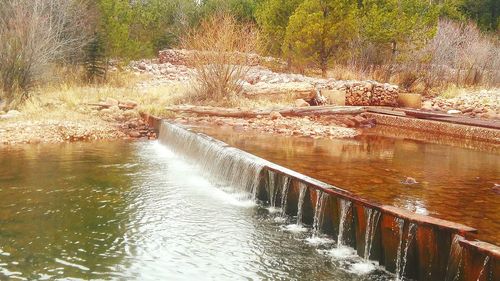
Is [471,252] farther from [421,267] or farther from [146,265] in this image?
[146,265]

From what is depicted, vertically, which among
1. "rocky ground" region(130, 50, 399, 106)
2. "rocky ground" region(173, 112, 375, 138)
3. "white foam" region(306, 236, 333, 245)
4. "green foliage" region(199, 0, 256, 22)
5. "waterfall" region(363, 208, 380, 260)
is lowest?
"white foam" region(306, 236, 333, 245)

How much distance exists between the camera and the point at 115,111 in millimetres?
15312

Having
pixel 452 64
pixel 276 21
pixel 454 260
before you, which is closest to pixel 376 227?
pixel 454 260

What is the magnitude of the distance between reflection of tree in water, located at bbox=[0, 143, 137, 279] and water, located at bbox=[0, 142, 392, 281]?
1 cm

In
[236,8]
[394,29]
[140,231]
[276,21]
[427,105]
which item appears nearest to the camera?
[140,231]

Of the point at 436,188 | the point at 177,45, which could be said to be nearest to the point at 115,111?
the point at 436,188

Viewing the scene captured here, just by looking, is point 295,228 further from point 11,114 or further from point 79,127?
point 11,114

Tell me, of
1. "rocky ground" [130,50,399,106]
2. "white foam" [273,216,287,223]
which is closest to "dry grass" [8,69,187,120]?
"rocky ground" [130,50,399,106]

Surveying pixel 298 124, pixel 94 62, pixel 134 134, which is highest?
pixel 94 62

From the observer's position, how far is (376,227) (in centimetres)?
496

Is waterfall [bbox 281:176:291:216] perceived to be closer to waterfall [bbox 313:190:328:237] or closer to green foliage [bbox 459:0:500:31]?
waterfall [bbox 313:190:328:237]

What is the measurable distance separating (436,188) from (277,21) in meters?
18.5

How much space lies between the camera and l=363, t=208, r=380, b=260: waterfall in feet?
16.3

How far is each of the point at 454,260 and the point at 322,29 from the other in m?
17.0
